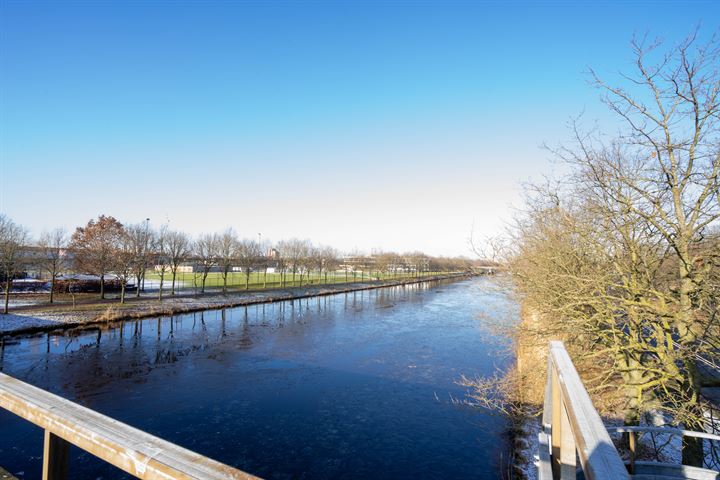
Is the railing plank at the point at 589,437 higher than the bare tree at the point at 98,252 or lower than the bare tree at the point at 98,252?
lower

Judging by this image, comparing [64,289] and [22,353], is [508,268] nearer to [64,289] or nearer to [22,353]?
[22,353]

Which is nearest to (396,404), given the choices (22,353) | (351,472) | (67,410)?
(351,472)

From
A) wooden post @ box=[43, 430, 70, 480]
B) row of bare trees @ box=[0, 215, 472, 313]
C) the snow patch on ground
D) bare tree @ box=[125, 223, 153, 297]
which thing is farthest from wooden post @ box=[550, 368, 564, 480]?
bare tree @ box=[125, 223, 153, 297]

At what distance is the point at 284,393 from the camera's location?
13.2m

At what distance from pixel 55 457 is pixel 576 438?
256 cm

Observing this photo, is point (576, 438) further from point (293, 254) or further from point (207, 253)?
point (293, 254)

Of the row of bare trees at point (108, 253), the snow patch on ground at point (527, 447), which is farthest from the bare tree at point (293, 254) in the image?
the snow patch on ground at point (527, 447)

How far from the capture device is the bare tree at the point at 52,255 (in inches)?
1087

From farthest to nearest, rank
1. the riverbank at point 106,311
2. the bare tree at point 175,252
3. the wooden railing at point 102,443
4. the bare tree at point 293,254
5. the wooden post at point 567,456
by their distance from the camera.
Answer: the bare tree at point 293,254, the bare tree at point 175,252, the riverbank at point 106,311, the wooden post at point 567,456, the wooden railing at point 102,443

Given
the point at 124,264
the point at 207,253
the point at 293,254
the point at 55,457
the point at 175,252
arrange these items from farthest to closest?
the point at 293,254 → the point at 207,253 → the point at 175,252 → the point at 124,264 → the point at 55,457

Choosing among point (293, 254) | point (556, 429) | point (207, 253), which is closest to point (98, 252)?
point (207, 253)

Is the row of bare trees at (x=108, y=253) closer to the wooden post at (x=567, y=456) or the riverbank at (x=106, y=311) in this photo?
the riverbank at (x=106, y=311)

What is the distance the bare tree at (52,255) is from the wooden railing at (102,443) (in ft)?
103

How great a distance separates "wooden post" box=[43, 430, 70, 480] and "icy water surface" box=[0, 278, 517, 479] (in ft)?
24.1
